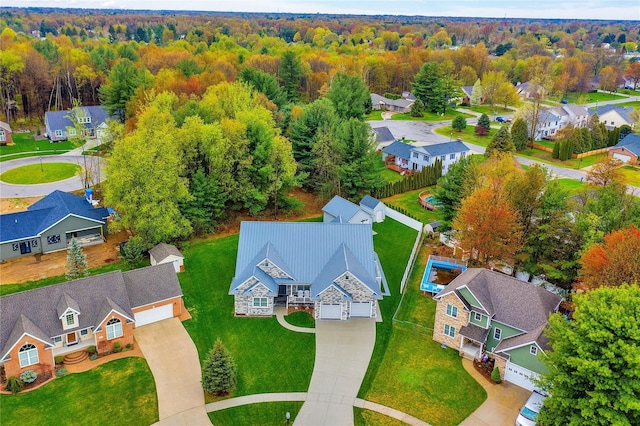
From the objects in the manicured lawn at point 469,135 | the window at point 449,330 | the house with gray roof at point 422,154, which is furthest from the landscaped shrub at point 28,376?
the manicured lawn at point 469,135

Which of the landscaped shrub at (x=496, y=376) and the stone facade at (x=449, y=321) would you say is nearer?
the landscaped shrub at (x=496, y=376)

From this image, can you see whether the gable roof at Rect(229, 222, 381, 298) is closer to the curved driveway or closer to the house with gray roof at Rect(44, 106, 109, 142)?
the curved driveway

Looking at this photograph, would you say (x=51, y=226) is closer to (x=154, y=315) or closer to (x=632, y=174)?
(x=154, y=315)

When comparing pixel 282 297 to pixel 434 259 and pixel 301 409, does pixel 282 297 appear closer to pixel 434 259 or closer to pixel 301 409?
pixel 301 409

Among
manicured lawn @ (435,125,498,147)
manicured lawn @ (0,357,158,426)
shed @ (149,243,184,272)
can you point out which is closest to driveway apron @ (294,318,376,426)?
manicured lawn @ (0,357,158,426)

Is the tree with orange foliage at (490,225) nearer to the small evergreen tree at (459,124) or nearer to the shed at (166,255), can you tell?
the shed at (166,255)

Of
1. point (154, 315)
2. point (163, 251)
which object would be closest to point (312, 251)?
point (154, 315)
